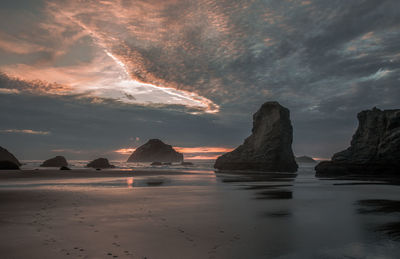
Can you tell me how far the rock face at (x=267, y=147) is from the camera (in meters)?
77.0

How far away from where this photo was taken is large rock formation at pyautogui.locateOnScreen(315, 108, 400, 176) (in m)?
44.2

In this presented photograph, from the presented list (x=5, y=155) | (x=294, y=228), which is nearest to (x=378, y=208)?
(x=294, y=228)

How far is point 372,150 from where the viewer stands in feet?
161

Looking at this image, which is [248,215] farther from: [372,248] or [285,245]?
[372,248]

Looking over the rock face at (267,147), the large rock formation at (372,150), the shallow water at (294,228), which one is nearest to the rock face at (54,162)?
the rock face at (267,147)

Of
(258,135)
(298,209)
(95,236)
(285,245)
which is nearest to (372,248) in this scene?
(285,245)

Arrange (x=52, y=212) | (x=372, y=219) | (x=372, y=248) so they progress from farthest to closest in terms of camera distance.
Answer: (x=52, y=212) → (x=372, y=219) → (x=372, y=248)

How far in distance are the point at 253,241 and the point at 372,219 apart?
718cm

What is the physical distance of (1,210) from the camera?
13062mm

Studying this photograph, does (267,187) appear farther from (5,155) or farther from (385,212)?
(5,155)

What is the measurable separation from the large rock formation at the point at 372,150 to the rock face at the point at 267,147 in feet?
76.7

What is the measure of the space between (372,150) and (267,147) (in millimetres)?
33063

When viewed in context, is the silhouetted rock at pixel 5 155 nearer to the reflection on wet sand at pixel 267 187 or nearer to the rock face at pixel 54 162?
the rock face at pixel 54 162

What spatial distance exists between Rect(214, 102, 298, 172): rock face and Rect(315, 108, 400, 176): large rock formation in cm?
2338
